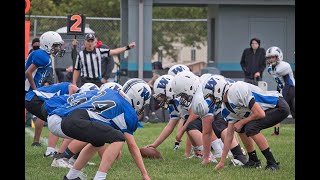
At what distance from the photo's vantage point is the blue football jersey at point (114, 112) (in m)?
7.80

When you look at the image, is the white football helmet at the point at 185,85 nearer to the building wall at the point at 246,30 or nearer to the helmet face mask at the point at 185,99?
the helmet face mask at the point at 185,99

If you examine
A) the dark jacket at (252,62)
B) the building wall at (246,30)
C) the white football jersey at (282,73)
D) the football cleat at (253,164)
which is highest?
the building wall at (246,30)

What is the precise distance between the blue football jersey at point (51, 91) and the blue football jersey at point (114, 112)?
2.27 m

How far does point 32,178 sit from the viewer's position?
8.52 meters

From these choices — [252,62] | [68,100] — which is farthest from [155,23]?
[68,100]

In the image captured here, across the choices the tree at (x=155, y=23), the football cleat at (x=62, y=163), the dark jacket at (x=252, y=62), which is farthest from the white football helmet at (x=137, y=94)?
the tree at (x=155, y=23)

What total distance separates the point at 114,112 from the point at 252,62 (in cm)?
1033

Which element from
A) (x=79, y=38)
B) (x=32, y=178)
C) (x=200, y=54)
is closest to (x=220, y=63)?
(x=79, y=38)

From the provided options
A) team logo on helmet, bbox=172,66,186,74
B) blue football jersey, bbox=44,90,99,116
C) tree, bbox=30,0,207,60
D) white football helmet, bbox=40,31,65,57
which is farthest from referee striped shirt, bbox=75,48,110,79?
tree, bbox=30,0,207,60

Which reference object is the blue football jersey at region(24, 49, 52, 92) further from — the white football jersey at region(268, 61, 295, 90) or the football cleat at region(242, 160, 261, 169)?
the white football jersey at region(268, 61, 295, 90)

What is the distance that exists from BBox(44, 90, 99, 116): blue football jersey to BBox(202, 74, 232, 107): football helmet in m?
1.41

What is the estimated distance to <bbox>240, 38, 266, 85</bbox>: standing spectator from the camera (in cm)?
1764
